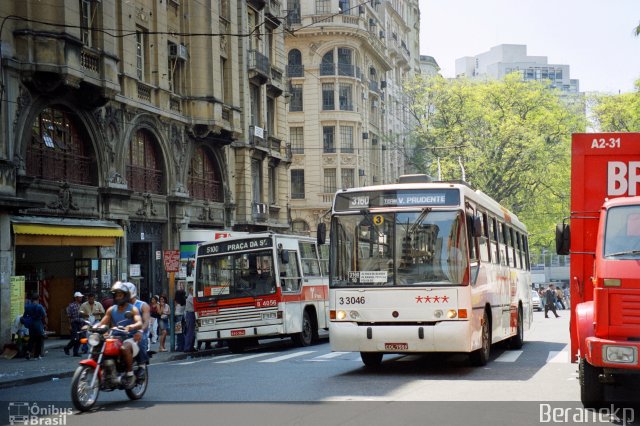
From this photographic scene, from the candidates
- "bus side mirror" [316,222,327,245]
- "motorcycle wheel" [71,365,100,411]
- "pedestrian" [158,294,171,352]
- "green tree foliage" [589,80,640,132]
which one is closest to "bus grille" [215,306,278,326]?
"pedestrian" [158,294,171,352]

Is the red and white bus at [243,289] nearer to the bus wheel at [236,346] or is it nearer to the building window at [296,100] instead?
the bus wheel at [236,346]

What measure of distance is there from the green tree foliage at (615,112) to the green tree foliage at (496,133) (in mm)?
2860

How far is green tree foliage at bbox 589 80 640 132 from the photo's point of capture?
65812mm

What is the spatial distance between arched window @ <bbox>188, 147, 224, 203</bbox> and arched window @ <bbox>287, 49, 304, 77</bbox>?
86.3 ft

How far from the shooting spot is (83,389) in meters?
12.3

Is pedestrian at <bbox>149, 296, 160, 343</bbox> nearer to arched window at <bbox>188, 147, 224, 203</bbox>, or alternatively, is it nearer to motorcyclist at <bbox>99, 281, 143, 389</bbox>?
arched window at <bbox>188, 147, 224, 203</bbox>

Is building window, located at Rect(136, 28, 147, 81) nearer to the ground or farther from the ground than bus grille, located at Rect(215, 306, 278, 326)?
farther from the ground

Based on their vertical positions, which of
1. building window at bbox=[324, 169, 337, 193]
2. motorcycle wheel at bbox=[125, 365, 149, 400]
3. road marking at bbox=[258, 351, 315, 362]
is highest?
building window at bbox=[324, 169, 337, 193]

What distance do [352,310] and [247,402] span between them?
12.6 feet

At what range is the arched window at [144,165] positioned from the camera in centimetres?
3366

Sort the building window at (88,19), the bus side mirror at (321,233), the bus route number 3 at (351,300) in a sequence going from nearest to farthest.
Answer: the bus route number 3 at (351,300) → the bus side mirror at (321,233) → the building window at (88,19)

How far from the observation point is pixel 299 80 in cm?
6625

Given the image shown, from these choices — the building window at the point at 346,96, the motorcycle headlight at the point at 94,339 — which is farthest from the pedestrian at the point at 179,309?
the building window at the point at 346,96

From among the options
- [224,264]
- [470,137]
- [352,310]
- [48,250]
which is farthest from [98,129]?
[470,137]
